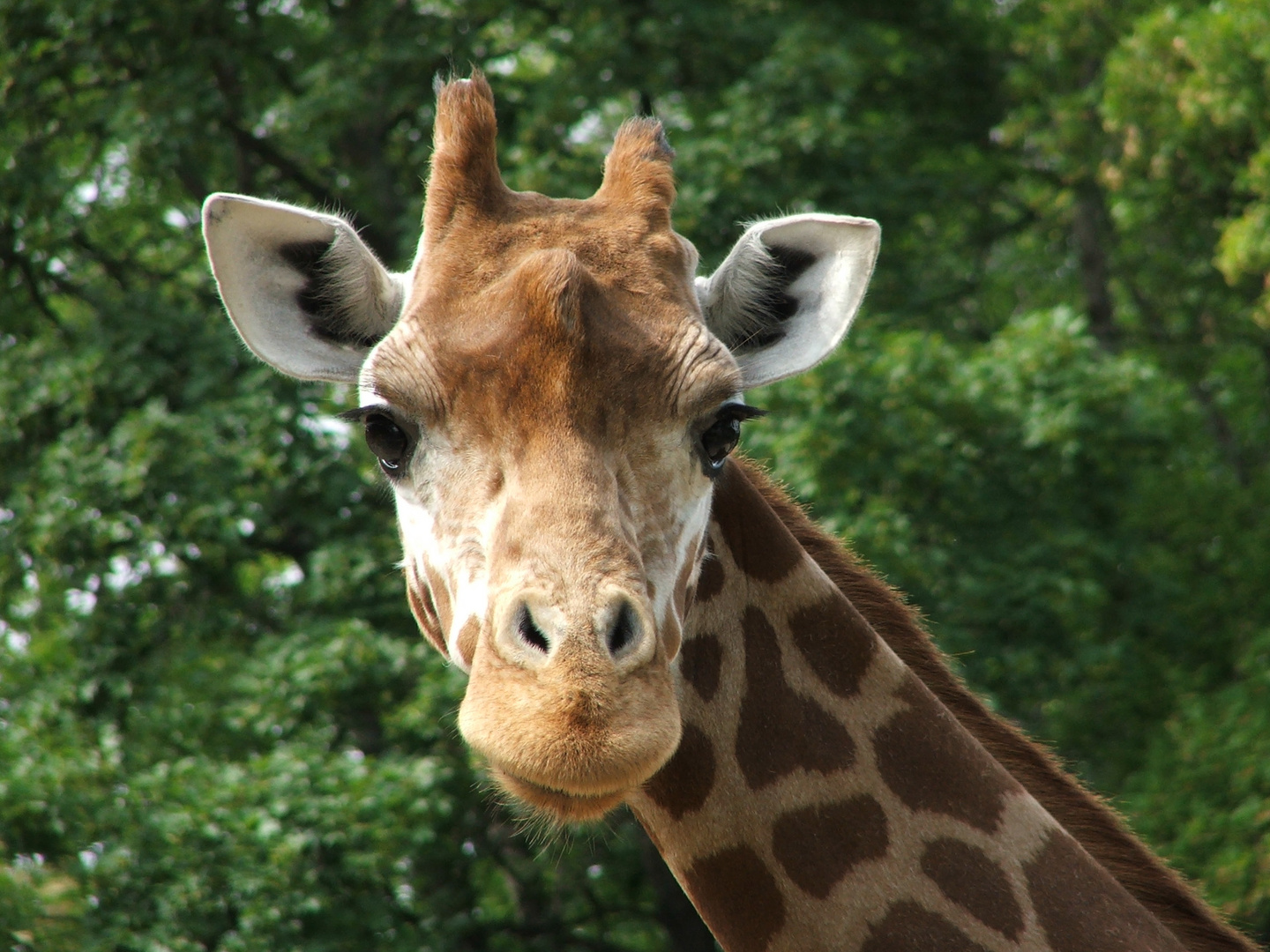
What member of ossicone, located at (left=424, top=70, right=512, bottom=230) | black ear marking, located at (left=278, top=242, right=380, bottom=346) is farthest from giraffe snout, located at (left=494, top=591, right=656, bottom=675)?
black ear marking, located at (left=278, top=242, right=380, bottom=346)

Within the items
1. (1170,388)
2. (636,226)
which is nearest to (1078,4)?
(1170,388)

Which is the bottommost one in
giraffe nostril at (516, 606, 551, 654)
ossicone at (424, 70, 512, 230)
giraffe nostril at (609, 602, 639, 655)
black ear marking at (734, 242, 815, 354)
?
giraffe nostril at (516, 606, 551, 654)

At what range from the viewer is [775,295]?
3883 mm

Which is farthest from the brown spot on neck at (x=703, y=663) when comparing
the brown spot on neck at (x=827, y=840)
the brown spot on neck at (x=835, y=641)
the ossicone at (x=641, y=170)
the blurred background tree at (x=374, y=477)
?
the blurred background tree at (x=374, y=477)

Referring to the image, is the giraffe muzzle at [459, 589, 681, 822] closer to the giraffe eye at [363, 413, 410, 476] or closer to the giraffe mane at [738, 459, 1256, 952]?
the giraffe eye at [363, 413, 410, 476]

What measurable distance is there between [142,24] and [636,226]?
10025mm

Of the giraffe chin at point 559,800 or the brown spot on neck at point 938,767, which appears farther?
the brown spot on neck at point 938,767

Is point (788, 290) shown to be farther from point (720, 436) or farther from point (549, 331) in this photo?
point (549, 331)

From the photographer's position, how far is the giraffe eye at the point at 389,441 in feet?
10.8

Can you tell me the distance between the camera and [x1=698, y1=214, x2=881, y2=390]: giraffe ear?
3730 mm

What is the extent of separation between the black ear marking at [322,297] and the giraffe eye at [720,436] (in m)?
1.13

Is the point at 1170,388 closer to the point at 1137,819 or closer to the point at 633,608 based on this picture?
the point at 1137,819

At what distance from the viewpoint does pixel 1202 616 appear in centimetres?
1497

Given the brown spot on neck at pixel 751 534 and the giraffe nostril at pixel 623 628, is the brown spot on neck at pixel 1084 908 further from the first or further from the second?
the giraffe nostril at pixel 623 628
